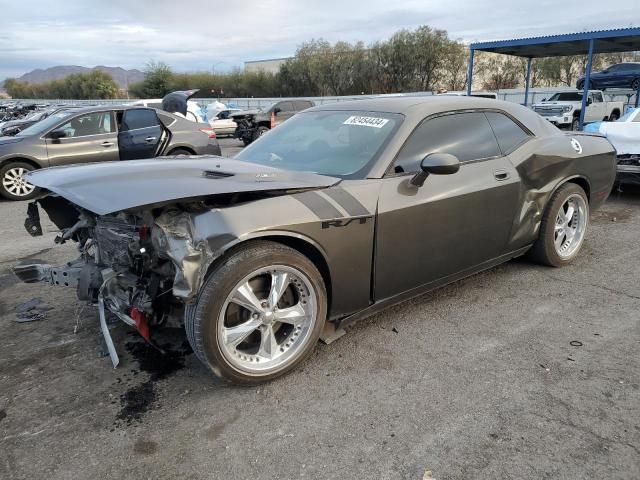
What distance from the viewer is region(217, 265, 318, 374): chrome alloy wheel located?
2641 mm

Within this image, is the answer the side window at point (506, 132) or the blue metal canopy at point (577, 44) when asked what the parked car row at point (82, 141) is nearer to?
the side window at point (506, 132)

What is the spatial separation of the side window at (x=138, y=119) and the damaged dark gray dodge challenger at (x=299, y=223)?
18.7 ft

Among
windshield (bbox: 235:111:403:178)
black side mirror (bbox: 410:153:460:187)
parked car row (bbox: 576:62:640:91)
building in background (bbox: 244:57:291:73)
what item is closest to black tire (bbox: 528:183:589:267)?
black side mirror (bbox: 410:153:460:187)

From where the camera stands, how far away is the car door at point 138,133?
8531mm

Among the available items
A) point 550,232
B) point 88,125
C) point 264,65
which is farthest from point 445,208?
point 264,65

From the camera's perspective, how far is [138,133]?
8750 millimetres

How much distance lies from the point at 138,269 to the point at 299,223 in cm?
102

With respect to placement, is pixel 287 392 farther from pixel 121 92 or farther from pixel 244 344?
pixel 121 92

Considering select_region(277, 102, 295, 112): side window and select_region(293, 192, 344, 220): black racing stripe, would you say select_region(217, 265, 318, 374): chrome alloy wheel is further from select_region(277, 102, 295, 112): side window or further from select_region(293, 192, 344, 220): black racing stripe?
select_region(277, 102, 295, 112): side window

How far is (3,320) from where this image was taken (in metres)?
3.69

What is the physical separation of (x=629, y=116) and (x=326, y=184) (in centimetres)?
784

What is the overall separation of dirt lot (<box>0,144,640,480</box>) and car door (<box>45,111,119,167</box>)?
560 centimetres

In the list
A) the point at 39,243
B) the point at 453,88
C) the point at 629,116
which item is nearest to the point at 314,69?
the point at 453,88

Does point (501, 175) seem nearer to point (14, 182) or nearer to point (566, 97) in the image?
point (14, 182)
